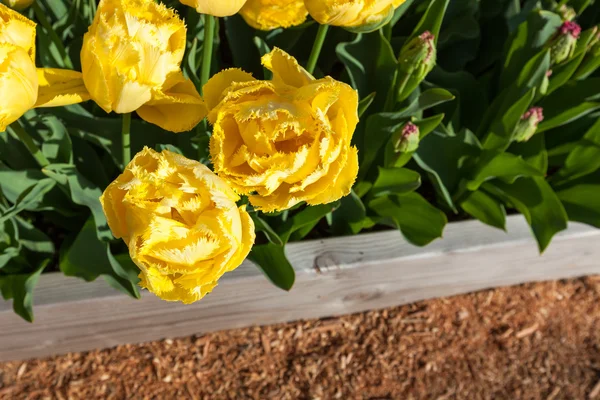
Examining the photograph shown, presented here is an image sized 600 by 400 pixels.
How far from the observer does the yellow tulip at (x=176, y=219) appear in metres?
0.47

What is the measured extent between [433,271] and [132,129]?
2.06 ft

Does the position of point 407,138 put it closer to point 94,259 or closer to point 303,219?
point 303,219

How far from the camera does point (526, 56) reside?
954mm

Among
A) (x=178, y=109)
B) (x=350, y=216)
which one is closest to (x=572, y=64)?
(x=350, y=216)

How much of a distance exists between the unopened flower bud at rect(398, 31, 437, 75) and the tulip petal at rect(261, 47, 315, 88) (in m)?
0.26

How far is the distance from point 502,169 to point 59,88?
67 centimetres

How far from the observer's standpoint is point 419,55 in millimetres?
720

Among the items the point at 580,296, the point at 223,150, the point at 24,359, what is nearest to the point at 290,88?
the point at 223,150

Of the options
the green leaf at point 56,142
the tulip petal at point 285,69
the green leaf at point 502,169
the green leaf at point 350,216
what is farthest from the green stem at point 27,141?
the green leaf at point 502,169

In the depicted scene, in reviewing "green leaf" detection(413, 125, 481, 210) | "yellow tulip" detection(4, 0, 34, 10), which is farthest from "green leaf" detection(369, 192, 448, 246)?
"yellow tulip" detection(4, 0, 34, 10)

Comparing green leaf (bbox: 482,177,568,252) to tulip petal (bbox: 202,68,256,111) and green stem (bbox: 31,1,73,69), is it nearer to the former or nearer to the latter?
tulip petal (bbox: 202,68,256,111)

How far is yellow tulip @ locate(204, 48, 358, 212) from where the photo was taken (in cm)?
48

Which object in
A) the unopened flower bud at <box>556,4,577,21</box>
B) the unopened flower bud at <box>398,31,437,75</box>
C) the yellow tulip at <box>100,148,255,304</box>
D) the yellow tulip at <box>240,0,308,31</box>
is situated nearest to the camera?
the yellow tulip at <box>100,148,255,304</box>

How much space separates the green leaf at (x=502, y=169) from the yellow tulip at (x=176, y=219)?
0.56 meters
